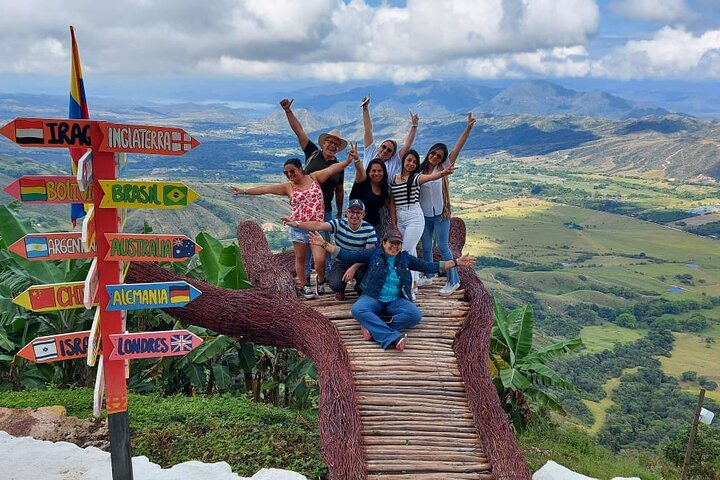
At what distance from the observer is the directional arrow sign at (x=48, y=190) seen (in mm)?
4012

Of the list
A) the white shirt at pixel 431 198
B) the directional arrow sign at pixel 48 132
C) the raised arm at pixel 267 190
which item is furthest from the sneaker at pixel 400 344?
the directional arrow sign at pixel 48 132

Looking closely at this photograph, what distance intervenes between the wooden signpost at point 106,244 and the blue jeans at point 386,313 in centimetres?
271

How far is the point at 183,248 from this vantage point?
427 cm

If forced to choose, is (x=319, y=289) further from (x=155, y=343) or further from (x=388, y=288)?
(x=155, y=343)

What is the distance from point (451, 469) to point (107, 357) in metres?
2.92

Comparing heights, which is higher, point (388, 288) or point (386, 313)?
point (388, 288)

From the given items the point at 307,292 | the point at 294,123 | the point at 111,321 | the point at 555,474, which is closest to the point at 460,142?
the point at 294,123

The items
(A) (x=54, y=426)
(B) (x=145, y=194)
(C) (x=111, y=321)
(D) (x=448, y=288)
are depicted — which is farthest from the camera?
(D) (x=448, y=288)

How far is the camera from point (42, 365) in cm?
845

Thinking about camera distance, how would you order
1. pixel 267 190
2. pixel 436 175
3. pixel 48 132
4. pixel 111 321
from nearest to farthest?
pixel 48 132
pixel 111 321
pixel 436 175
pixel 267 190

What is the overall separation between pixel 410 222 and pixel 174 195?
395 centimetres

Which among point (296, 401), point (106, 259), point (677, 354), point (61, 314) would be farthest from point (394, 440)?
point (677, 354)

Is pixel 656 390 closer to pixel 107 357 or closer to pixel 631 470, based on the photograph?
pixel 631 470

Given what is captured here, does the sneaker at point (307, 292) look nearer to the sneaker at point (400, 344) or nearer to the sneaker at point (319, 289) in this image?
the sneaker at point (319, 289)
